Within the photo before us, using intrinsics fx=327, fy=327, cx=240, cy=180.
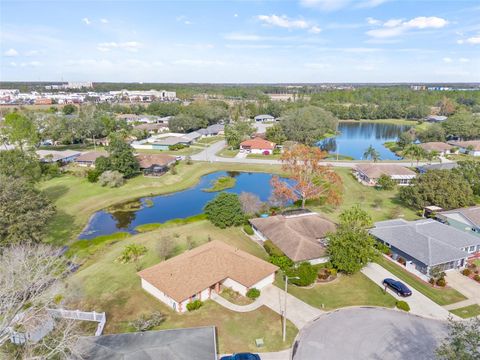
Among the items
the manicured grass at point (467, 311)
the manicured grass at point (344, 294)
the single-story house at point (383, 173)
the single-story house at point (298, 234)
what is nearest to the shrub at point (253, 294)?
the manicured grass at point (344, 294)

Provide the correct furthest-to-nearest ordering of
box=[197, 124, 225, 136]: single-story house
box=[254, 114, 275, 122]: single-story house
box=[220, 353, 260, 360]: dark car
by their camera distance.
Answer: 1. box=[254, 114, 275, 122]: single-story house
2. box=[197, 124, 225, 136]: single-story house
3. box=[220, 353, 260, 360]: dark car

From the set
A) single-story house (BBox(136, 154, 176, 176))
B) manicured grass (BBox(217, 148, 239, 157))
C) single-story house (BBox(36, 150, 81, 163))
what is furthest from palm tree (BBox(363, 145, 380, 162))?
single-story house (BBox(36, 150, 81, 163))

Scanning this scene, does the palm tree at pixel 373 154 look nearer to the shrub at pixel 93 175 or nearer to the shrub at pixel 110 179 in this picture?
the shrub at pixel 110 179

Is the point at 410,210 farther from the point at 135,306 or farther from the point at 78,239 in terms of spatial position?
the point at 78,239

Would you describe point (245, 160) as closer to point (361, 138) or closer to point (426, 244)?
point (426, 244)

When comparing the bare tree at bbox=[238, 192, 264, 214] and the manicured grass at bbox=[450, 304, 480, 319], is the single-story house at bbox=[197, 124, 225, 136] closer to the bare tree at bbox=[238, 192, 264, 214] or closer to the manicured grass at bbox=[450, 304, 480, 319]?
the bare tree at bbox=[238, 192, 264, 214]

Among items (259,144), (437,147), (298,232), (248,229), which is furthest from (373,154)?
(298,232)

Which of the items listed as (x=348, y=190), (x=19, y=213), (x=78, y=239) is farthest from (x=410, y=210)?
(x=19, y=213)
